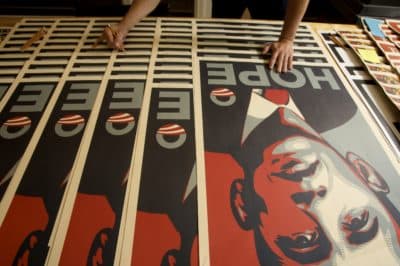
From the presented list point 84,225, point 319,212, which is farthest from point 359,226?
point 84,225

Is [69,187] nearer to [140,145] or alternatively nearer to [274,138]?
[140,145]

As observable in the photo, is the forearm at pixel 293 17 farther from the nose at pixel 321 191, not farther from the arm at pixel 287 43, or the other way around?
the nose at pixel 321 191

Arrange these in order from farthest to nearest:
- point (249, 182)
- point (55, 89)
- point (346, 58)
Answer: point (346, 58) < point (55, 89) < point (249, 182)

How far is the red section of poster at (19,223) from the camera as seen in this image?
17.3 inches

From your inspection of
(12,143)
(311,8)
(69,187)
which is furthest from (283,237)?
(311,8)

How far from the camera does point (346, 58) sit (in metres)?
0.85

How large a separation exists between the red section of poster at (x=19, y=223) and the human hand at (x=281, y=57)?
0.61 meters

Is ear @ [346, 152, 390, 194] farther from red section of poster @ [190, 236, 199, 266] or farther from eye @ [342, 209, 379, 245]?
red section of poster @ [190, 236, 199, 266]

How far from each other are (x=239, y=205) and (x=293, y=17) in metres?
0.56

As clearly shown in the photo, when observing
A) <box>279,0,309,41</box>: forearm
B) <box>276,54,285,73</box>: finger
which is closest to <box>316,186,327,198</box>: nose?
<box>276,54,285,73</box>: finger

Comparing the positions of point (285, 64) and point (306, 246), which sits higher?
point (285, 64)

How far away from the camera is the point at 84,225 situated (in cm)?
47

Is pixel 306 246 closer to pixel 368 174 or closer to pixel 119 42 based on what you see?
pixel 368 174

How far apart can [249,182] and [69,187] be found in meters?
0.30
